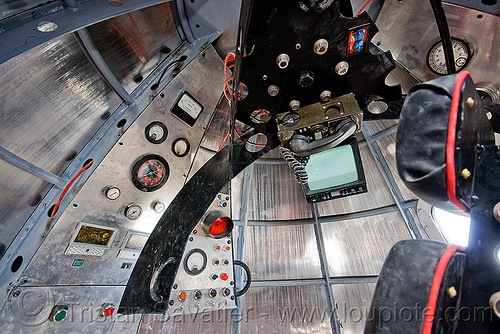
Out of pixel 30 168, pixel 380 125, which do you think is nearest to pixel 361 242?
pixel 380 125

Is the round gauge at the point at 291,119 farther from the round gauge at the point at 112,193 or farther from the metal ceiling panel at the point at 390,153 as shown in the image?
the metal ceiling panel at the point at 390,153

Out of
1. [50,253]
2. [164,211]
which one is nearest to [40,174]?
[50,253]

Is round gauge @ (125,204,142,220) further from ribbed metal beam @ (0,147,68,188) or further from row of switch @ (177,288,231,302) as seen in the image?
row of switch @ (177,288,231,302)

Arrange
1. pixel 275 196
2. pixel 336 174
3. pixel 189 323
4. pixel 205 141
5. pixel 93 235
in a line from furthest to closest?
pixel 275 196 → pixel 336 174 → pixel 205 141 → pixel 189 323 → pixel 93 235

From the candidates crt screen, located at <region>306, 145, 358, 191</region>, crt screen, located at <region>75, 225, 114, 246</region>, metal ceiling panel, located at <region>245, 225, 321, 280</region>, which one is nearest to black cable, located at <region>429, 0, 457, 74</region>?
crt screen, located at <region>306, 145, 358, 191</region>

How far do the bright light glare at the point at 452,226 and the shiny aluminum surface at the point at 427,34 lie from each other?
5.58 feet

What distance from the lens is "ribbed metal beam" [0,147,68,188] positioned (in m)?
1.69

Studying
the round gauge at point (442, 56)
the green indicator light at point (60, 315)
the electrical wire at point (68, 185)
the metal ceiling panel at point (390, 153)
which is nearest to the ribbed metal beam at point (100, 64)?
the electrical wire at point (68, 185)

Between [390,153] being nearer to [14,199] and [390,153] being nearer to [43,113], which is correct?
[43,113]

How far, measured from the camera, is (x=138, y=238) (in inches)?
99.0

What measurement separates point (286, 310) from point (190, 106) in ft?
10.3

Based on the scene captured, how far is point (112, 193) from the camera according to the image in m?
2.32

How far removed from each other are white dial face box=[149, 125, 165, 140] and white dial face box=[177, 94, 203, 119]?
33 cm

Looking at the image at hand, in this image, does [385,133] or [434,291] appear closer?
[434,291]
